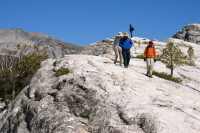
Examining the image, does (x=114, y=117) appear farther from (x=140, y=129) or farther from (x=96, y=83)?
(x=96, y=83)

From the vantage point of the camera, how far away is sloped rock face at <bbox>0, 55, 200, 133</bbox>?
8500 mm

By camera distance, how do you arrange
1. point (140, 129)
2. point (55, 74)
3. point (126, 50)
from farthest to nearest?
1. point (126, 50)
2. point (55, 74)
3. point (140, 129)

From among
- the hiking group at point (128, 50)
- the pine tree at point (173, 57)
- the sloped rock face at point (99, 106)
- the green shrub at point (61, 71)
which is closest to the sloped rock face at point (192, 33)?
the pine tree at point (173, 57)

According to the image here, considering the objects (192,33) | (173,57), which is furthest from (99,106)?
(192,33)

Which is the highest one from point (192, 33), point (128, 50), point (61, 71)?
point (192, 33)

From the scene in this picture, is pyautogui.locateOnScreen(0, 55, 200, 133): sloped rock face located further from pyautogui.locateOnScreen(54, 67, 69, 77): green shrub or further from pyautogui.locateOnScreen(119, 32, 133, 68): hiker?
pyautogui.locateOnScreen(119, 32, 133, 68): hiker

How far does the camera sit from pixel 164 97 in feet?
35.7

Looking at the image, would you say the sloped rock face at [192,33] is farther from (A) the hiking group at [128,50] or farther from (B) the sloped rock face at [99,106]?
(B) the sloped rock face at [99,106]

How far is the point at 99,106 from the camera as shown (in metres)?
10.5

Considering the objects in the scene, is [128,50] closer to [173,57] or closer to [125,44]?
[125,44]

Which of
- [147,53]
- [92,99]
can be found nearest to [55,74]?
[92,99]

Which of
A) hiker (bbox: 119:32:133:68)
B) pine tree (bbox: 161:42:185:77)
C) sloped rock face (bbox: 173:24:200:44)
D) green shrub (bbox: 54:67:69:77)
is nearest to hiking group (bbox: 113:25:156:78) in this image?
hiker (bbox: 119:32:133:68)

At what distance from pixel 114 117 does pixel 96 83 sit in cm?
334

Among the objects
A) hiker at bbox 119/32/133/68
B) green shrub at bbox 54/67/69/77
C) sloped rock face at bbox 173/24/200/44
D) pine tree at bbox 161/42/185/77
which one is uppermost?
sloped rock face at bbox 173/24/200/44
